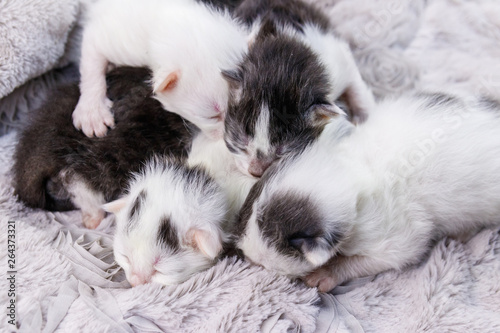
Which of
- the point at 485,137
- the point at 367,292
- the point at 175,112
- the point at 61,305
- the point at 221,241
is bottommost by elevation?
the point at 61,305

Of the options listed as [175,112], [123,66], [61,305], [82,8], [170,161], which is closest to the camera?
[61,305]

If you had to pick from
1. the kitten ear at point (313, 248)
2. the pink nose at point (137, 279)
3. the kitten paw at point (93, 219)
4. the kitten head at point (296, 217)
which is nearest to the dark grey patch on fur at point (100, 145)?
the kitten paw at point (93, 219)

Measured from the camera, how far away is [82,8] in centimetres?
264

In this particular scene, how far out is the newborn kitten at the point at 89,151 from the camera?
2.03 meters

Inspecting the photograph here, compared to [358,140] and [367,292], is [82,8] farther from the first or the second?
[367,292]

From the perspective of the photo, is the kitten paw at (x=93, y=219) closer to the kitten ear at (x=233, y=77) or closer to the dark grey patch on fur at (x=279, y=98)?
the dark grey patch on fur at (x=279, y=98)

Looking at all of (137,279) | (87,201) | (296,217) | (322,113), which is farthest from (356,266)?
(87,201)

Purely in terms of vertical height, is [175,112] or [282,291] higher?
[175,112]

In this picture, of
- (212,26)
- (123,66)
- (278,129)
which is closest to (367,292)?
(278,129)

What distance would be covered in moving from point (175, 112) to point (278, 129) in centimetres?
57

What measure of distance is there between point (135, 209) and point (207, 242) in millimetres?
336

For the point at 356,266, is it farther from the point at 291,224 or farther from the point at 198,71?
the point at 198,71

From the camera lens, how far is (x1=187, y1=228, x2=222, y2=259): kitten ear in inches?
63.6

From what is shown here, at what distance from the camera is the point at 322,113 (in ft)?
5.90
